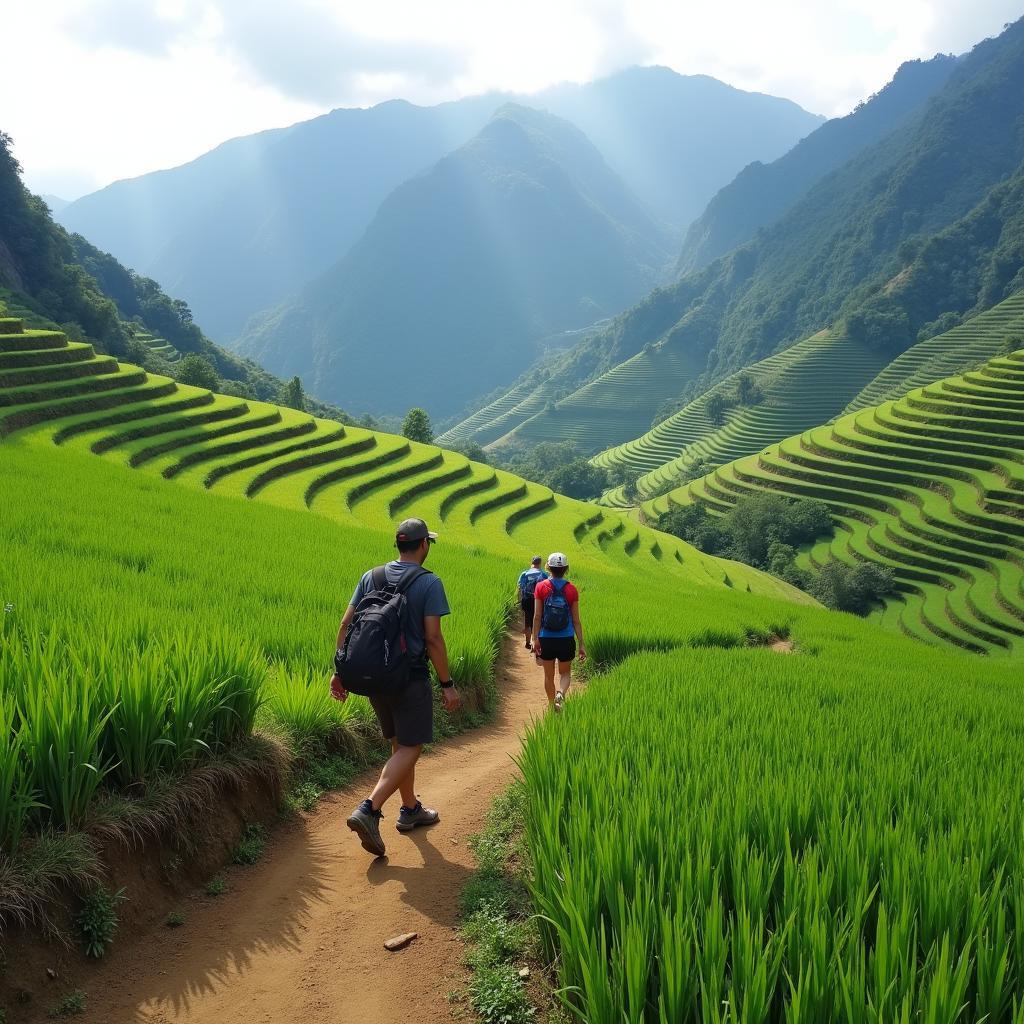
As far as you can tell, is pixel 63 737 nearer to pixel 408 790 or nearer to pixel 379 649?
pixel 379 649

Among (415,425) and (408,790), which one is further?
(415,425)

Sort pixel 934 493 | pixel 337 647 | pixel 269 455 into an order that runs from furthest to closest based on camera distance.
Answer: pixel 934 493
pixel 269 455
pixel 337 647

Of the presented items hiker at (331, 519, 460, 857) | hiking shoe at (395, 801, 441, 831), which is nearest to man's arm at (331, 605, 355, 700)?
hiker at (331, 519, 460, 857)

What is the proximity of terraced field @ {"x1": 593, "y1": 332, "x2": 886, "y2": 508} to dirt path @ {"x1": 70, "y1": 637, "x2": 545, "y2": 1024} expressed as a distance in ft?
307

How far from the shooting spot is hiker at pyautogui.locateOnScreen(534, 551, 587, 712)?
758 centimetres

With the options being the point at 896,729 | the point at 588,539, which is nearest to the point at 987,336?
the point at 588,539

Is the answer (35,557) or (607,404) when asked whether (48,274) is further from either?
(607,404)

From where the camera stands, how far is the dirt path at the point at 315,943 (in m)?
3.21

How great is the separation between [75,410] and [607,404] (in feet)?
500

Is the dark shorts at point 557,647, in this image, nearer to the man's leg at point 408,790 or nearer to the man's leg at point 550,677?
the man's leg at point 550,677

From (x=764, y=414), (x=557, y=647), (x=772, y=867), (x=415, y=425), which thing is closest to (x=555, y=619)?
(x=557, y=647)

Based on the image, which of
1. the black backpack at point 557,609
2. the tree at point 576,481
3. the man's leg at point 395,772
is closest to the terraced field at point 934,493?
the tree at point 576,481

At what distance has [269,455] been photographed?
3047 centimetres

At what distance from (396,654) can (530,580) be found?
519 cm
